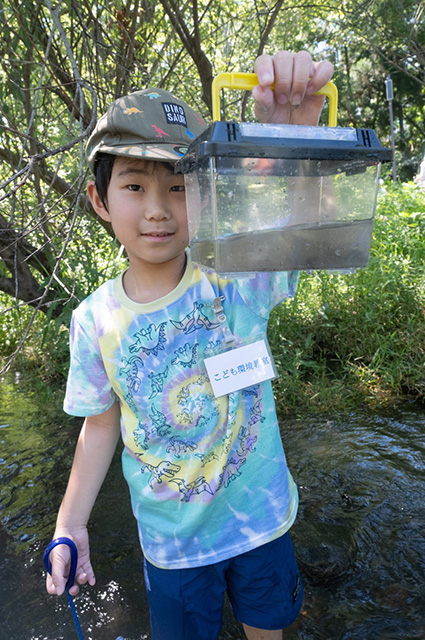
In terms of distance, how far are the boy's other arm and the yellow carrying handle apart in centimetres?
78

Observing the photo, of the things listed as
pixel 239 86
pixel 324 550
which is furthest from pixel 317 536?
pixel 239 86

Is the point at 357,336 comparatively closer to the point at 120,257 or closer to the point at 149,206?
the point at 120,257

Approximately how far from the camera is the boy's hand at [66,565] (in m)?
1.17

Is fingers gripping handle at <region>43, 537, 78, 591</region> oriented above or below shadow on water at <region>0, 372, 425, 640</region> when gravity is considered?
above

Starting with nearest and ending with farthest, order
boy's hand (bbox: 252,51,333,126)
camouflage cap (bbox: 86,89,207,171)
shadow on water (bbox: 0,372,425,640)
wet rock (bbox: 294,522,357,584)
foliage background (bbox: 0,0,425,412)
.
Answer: boy's hand (bbox: 252,51,333,126) → camouflage cap (bbox: 86,89,207,171) → shadow on water (bbox: 0,372,425,640) → wet rock (bbox: 294,522,357,584) → foliage background (bbox: 0,0,425,412)

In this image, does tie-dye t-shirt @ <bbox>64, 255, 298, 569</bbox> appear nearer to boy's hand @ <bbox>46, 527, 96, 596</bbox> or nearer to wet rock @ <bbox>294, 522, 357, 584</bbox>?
boy's hand @ <bbox>46, 527, 96, 596</bbox>

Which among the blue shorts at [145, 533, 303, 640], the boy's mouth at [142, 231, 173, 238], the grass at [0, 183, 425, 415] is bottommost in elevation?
the grass at [0, 183, 425, 415]

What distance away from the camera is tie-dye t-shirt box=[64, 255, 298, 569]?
120 cm

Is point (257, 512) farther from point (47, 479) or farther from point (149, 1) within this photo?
point (149, 1)

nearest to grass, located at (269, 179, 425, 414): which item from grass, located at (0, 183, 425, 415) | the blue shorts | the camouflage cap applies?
grass, located at (0, 183, 425, 415)

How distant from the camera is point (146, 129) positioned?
111 centimetres

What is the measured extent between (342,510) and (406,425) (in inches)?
34.3

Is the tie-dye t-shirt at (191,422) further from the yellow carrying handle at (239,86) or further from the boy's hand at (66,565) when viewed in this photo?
the yellow carrying handle at (239,86)

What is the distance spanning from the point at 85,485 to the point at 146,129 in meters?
0.87
